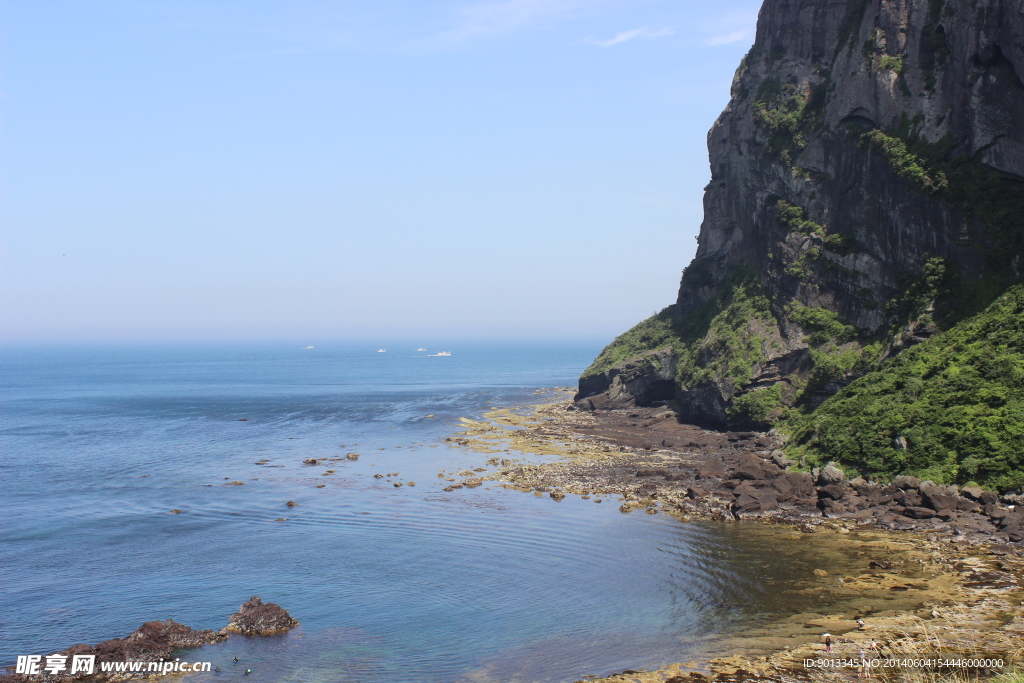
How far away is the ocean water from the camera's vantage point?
27.8 m

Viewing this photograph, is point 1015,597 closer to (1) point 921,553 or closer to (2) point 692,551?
(1) point 921,553

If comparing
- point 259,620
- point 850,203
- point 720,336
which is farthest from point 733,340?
point 259,620

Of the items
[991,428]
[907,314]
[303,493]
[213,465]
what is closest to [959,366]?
[991,428]

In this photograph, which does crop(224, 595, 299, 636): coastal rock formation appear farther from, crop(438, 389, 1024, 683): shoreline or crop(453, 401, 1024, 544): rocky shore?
crop(453, 401, 1024, 544): rocky shore

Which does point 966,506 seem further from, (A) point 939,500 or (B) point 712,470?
(B) point 712,470

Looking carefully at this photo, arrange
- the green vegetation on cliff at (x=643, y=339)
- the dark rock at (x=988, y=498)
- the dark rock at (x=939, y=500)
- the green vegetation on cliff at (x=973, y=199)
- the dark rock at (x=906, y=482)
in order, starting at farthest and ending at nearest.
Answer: the green vegetation on cliff at (x=643, y=339), the green vegetation on cliff at (x=973, y=199), the dark rock at (x=906, y=482), the dark rock at (x=939, y=500), the dark rock at (x=988, y=498)

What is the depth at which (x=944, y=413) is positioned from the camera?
47.2 metres

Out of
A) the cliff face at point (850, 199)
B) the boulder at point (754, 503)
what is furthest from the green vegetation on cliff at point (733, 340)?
the boulder at point (754, 503)

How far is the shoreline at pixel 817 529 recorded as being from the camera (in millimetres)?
25141

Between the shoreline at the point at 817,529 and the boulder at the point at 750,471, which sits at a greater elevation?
the boulder at the point at 750,471

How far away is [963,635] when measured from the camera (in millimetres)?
25750

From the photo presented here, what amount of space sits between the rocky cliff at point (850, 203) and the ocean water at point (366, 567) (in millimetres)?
20390

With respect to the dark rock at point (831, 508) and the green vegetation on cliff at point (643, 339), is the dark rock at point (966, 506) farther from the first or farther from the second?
the green vegetation on cliff at point (643, 339)

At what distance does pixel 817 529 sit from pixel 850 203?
1507 inches
